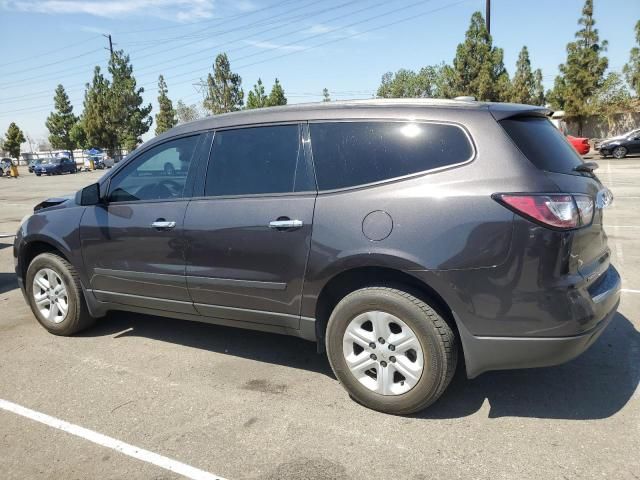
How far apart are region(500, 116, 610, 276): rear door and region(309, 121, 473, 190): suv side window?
0.33m

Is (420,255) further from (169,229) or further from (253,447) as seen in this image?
(169,229)

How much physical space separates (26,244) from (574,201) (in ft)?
14.5

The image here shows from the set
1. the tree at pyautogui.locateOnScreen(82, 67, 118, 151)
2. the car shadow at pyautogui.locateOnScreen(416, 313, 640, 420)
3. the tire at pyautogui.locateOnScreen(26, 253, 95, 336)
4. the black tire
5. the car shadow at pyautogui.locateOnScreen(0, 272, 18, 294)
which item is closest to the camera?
the car shadow at pyautogui.locateOnScreen(416, 313, 640, 420)

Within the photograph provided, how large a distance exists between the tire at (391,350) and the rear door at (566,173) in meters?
0.83

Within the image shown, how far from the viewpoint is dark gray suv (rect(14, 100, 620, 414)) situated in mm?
2734

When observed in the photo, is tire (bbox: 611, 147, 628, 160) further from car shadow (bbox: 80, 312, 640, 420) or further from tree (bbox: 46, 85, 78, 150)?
tree (bbox: 46, 85, 78, 150)

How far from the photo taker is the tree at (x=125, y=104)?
162 ft

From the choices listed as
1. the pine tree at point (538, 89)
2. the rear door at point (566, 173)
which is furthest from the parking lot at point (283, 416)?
the pine tree at point (538, 89)

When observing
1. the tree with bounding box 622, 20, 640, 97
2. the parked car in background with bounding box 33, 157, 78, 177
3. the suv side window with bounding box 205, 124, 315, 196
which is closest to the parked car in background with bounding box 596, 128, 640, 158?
the tree with bounding box 622, 20, 640, 97

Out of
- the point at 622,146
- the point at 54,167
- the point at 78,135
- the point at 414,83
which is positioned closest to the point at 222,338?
the point at 622,146

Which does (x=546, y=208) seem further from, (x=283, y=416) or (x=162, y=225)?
(x=162, y=225)

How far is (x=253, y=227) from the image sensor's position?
3393 millimetres

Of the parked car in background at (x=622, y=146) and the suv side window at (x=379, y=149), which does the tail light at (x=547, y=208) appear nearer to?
the suv side window at (x=379, y=149)

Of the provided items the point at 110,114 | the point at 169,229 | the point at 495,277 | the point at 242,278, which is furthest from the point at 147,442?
the point at 110,114
